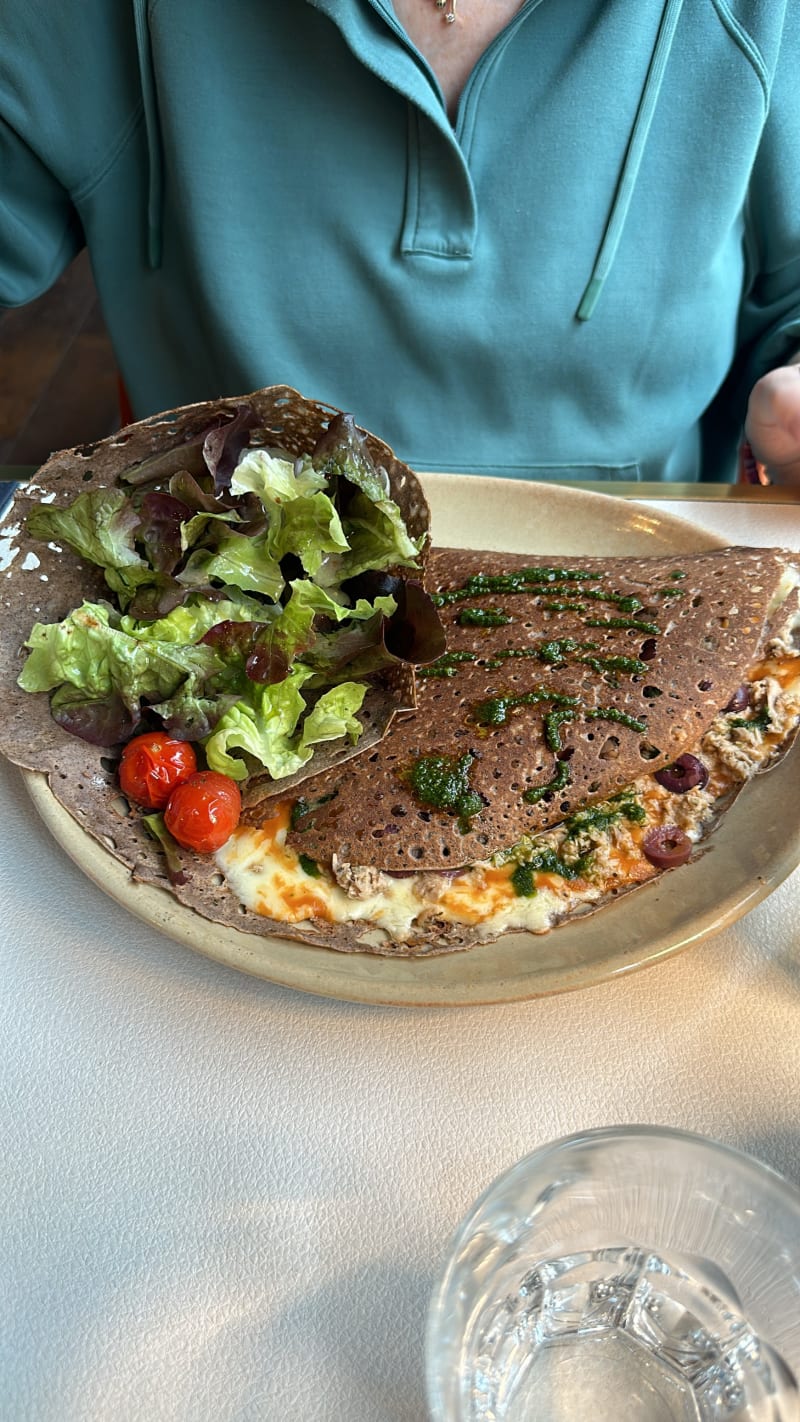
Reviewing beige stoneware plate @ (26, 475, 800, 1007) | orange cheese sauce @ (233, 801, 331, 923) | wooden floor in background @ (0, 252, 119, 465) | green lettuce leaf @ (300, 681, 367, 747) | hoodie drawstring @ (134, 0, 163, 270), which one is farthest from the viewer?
wooden floor in background @ (0, 252, 119, 465)

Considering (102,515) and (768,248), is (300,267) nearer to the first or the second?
(102,515)

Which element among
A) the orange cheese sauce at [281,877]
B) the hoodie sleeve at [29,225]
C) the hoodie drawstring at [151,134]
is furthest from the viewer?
the hoodie sleeve at [29,225]

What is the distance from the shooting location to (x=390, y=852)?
3.15 feet

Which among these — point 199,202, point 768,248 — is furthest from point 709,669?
point 199,202

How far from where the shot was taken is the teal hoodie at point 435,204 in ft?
4.03

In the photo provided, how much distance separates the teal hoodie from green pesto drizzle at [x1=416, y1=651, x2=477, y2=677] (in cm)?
51

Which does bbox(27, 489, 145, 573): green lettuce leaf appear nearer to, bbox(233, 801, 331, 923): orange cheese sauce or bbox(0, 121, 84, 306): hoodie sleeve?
bbox(233, 801, 331, 923): orange cheese sauce

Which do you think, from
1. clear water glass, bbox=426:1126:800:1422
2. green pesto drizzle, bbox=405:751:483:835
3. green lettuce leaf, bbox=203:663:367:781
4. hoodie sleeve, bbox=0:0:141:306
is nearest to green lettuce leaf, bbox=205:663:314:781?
green lettuce leaf, bbox=203:663:367:781

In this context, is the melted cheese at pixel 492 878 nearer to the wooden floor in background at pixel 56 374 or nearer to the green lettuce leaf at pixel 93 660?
the green lettuce leaf at pixel 93 660

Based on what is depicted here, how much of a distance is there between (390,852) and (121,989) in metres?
0.29

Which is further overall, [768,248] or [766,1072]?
[768,248]

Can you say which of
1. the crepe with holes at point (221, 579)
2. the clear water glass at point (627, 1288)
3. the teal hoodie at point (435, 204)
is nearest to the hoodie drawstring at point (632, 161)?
the teal hoodie at point (435, 204)

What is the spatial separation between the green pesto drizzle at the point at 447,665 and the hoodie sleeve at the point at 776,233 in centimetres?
77

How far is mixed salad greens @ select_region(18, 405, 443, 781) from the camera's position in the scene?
1050 millimetres
